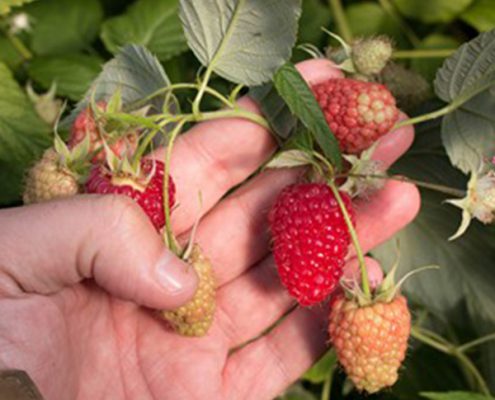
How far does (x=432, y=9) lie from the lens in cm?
173

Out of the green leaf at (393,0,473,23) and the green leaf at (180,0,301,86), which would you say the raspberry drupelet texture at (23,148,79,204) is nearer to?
the green leaf at (180,0,301,86)

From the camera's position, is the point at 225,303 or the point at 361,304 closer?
the point at 361,304

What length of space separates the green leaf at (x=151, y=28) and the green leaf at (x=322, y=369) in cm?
65

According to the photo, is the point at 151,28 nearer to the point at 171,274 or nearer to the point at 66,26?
the point at 66,26

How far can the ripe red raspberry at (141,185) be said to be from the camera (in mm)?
1230

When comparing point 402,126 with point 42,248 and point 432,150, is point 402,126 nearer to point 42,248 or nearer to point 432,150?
point 432,150

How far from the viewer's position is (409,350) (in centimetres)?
177

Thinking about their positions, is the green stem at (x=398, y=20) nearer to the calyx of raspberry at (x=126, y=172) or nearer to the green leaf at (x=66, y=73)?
the green leaf at (x=66, y=73)

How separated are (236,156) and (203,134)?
66 mm

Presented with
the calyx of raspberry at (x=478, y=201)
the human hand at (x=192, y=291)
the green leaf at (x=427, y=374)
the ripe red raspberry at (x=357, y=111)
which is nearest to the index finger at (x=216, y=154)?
the human hand at (x=192, y=291)

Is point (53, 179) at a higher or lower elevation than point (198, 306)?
higher

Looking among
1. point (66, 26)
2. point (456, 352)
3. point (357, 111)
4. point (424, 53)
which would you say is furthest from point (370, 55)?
point (66, 26)

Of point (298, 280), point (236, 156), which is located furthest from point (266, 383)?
point (236, 156)

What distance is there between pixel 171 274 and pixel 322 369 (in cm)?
60
